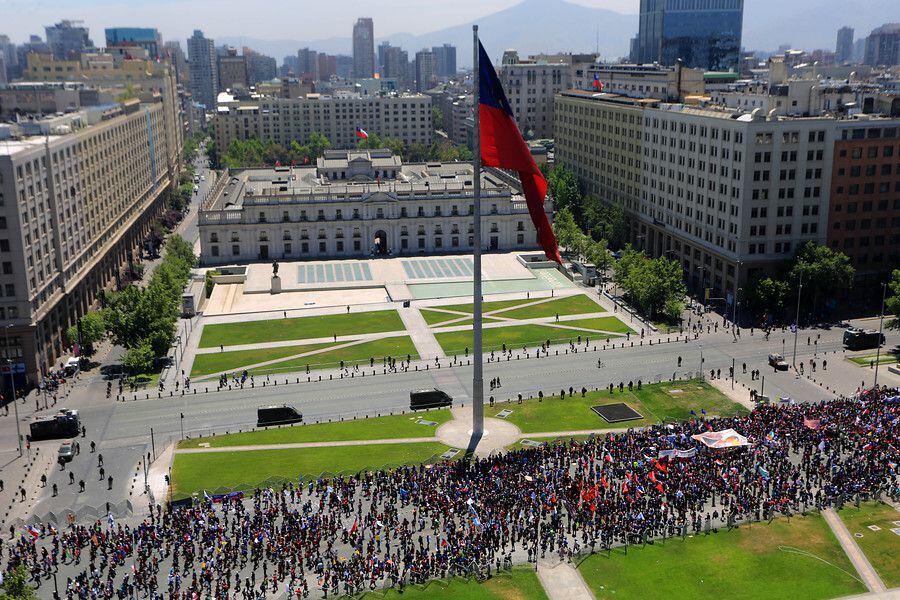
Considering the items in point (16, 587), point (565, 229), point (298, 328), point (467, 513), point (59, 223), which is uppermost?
point (59, 223)

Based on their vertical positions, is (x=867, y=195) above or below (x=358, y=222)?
above

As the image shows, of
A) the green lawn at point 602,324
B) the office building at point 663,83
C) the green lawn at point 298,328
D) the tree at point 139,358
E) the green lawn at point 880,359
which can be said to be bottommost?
the green lawn at point 298,328

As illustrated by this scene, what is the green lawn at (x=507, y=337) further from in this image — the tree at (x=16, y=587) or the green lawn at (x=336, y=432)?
the tree at (x=16, y=587)

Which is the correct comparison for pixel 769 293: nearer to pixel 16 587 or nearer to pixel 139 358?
pixel 139 358

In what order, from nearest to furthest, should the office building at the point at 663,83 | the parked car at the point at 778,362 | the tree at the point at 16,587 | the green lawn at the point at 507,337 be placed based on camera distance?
the tree at the point at 16,587 < the parked car at the point at 778,362 < the green lawn at the point at 507,337 < the office building at the point at 663,83

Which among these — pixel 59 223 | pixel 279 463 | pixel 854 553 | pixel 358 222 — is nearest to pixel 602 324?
pixel 279 463

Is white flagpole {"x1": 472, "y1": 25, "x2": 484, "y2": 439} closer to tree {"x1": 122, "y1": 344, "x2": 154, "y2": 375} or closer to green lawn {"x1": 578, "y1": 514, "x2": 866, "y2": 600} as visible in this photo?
green lawn {"x1": 578, "y1": 514, "x2": 866, "y2": 600}

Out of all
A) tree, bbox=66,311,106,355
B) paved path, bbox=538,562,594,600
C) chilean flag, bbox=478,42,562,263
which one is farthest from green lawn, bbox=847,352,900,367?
tree, bbox=66,311,106,355

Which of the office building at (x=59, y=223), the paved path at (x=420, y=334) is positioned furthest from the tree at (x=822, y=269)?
the office building at (x=59, y=223)
